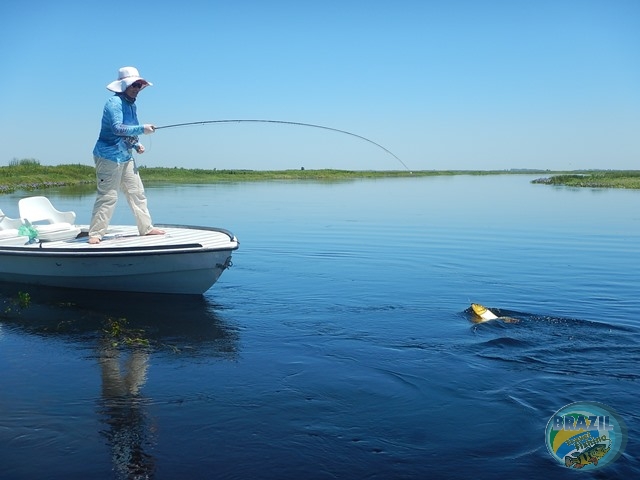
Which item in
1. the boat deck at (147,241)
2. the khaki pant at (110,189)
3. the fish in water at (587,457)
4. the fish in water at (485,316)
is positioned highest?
the khaki pant at (110,189)

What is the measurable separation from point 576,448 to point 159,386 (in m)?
4.02

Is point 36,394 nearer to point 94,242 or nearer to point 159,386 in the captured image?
point 159,386

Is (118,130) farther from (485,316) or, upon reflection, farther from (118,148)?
(485,316)

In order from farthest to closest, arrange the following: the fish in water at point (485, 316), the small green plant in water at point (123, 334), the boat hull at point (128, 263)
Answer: the boat hull at point (128, 263)
the fish in water at point (485, 316)
the small green plant in water at point (123, 334)

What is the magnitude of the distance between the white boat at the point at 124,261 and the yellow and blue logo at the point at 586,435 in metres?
A: 5.56

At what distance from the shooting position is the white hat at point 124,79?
9758mm

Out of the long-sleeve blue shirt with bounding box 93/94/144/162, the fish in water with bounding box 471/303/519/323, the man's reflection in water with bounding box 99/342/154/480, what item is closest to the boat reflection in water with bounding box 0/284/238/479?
the man's reflection in water with bounding box 99/342/154/480

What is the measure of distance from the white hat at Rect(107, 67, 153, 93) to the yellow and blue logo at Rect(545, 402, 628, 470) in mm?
7646

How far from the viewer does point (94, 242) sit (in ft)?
32.9

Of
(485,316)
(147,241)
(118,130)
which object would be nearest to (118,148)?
(118,130)

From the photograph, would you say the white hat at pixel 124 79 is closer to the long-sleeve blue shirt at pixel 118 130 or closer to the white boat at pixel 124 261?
the long-sleeve blue shirt at pixel 118 130

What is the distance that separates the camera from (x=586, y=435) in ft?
18.1

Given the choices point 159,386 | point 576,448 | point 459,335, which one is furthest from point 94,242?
point 576,448

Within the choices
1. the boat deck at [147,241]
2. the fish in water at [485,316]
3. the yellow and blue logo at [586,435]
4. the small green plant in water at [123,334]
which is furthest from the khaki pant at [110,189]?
the yellow and blue logo at [586,435]
